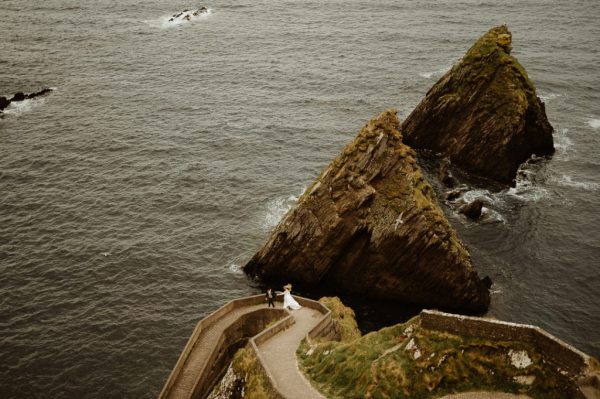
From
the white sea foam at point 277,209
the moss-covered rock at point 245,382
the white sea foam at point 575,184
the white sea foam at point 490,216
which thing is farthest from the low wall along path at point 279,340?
the white sea foam at point 575,184

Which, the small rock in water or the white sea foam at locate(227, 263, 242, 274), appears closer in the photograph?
the white sea foam at locate(227, 263, 242, 274)

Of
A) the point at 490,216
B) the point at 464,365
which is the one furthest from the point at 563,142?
the point at 464,365

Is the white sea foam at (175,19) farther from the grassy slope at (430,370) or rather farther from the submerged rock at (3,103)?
the grassy slope at (430,370)

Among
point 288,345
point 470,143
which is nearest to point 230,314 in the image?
point 288,345

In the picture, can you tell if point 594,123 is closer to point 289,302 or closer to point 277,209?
point 277,209

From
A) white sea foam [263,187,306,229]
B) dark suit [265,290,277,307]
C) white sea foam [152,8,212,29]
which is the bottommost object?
white sea foam [263,187,306,229]

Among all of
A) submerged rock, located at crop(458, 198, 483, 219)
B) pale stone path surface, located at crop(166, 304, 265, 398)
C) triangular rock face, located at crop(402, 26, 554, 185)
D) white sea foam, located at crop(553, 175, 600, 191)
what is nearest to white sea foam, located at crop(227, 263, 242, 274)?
pale stone path surface, located at crop(166, 304, 265, 398)

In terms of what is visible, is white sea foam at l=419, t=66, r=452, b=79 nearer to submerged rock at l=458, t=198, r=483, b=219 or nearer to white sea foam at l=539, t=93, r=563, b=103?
white sea foam at l=539, t=93, r=563, b=103
